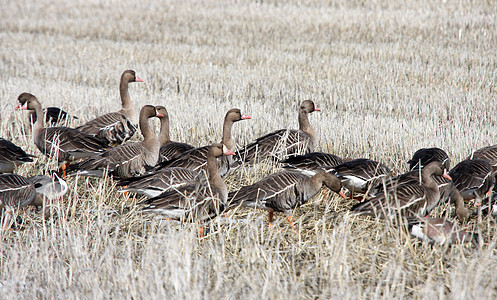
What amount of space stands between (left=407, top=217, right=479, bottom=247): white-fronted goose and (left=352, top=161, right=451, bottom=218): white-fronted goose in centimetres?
32

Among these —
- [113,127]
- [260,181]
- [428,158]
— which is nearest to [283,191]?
[260,181]

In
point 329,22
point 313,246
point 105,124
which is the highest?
point 329,22

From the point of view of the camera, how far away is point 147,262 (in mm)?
4129

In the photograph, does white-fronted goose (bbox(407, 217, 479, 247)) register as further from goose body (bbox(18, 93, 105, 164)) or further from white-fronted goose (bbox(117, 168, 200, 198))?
goose body (bbox(18, 93, 105, 164))

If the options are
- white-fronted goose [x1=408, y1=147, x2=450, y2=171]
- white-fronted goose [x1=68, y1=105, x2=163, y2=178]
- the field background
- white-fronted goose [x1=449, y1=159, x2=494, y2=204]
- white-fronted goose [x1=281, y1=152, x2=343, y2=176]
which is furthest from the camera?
white-fronted goose [x1=68, y1=105, x2=163, y2=178]

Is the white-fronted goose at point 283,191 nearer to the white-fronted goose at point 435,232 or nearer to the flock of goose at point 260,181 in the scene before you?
the flock of goose at point 260,181

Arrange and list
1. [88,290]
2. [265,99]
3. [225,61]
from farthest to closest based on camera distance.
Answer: [225,61]
[265,99]
[88,290]

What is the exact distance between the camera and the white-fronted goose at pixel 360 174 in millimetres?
6125

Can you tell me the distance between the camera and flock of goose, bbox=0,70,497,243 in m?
5.31

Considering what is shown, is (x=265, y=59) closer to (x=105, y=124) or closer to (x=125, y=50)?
(x=125, y=50)

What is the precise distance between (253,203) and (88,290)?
213 cm

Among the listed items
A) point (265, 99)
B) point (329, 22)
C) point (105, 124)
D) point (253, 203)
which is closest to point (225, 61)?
point (265, 99)

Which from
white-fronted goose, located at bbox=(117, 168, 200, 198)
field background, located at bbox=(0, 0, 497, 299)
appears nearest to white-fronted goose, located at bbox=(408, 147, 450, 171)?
field background, located at bbox=(0, 0, 497, 299)

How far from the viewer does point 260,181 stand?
5.93 m
